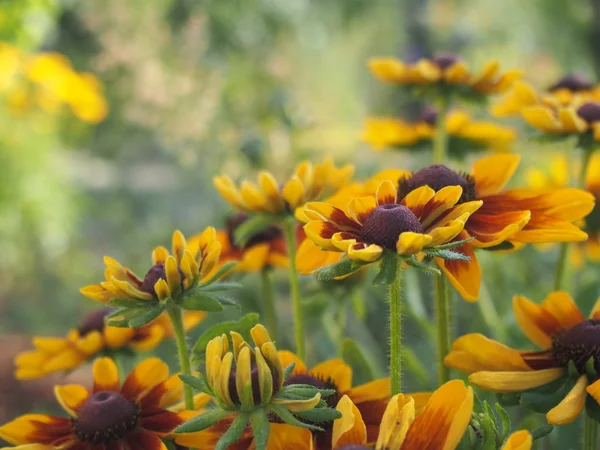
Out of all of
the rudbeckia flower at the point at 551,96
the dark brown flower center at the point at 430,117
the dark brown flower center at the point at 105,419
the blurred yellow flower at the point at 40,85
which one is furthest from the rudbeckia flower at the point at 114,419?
the blurred yellow flower at the point at 40,85

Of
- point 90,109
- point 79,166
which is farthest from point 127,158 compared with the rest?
point 90,109

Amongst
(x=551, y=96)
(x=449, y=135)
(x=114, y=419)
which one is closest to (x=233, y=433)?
(x=114, y=419)

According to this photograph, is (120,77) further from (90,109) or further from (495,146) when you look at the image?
(495,146)

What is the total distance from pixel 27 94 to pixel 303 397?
2074 mm

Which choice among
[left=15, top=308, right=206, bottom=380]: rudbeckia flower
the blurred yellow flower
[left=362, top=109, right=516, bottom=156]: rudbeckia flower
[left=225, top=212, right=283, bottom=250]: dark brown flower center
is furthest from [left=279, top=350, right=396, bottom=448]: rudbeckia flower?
the blurred yellow flower

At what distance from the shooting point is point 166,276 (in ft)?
1.37

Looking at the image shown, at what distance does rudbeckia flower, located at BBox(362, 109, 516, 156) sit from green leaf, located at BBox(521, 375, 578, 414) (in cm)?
37

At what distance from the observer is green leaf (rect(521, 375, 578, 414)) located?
16.0 inches

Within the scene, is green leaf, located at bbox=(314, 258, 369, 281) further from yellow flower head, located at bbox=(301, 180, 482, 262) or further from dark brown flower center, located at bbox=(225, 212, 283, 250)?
dark brown flower center, located at bbox=(225, 212, 283, 250)

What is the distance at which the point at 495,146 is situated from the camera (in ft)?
2.61

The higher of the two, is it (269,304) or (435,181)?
(435,181)

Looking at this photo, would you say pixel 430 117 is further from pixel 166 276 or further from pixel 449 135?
pixel 166 276

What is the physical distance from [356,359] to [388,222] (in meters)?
0.19

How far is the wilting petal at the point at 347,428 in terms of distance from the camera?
0.32 meters
